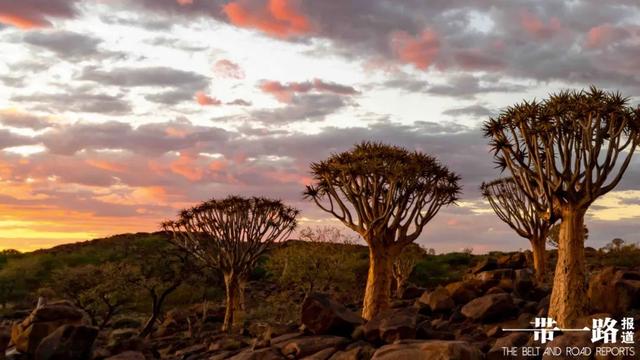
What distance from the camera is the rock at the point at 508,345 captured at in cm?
1966

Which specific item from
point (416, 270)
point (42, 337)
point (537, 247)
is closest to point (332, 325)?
point (42, 337)

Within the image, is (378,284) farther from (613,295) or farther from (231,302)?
(231,302)

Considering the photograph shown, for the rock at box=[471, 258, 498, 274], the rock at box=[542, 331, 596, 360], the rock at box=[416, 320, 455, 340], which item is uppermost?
the rock at box=[471, 258, 498, 274]

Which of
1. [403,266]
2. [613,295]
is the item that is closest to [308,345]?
[613,295]

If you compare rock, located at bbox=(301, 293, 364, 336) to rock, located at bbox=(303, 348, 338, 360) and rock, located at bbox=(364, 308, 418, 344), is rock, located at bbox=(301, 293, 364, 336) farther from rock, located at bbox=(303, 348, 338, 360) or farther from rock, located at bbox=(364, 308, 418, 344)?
rock, located at bbox=(303, 348, 338, 360)

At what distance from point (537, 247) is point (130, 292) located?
2786 centimetres

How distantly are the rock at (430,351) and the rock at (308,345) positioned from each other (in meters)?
3.99

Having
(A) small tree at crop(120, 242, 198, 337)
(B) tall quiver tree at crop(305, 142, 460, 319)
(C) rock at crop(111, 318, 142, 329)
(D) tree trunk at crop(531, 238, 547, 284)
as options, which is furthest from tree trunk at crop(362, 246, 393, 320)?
(C) rock at crop(111, 318, 142, 329)

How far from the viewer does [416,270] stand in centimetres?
6862

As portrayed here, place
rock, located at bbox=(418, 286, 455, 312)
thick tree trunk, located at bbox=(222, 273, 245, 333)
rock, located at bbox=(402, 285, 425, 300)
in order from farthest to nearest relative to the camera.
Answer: rock, located at bbox=(402, 285, 425, 300) → thick tree trunk, located at bbox=(222, 273, 245, 333) → rock, located at bbox=(418, 286, 455, 312)

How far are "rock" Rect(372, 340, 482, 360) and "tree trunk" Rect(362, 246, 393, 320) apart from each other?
7.72m

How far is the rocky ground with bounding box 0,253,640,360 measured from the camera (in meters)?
20.7

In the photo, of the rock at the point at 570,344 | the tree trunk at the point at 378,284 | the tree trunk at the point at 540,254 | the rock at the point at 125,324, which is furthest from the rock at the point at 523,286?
the rock at the point at 125,324

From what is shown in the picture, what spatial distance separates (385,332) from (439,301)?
8.72m
